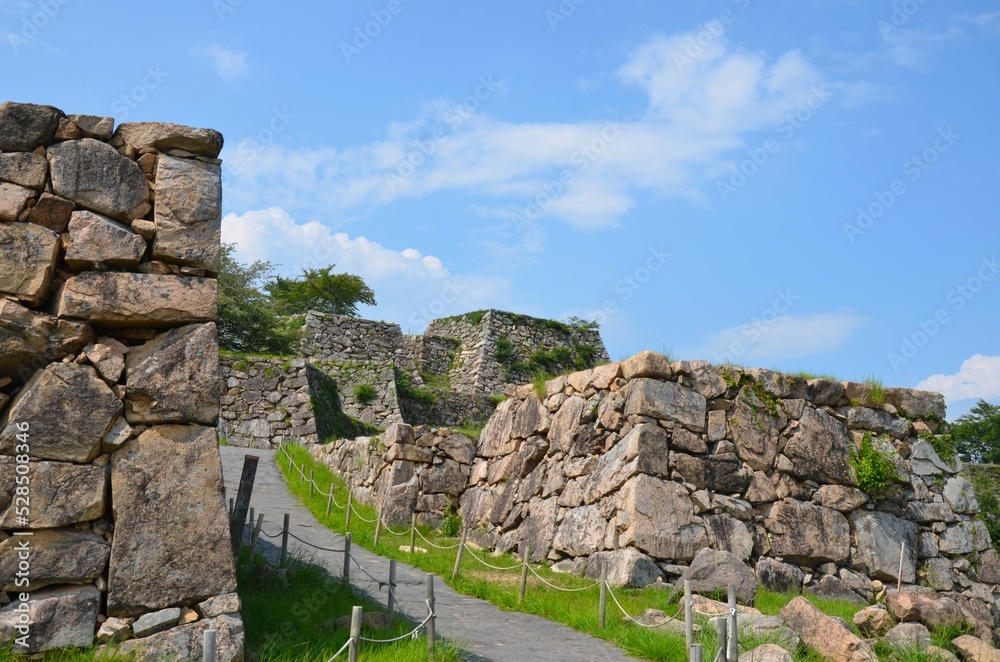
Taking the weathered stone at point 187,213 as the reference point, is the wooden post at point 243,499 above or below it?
below

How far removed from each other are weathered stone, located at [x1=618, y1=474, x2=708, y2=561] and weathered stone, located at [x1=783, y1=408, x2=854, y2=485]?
2150mm

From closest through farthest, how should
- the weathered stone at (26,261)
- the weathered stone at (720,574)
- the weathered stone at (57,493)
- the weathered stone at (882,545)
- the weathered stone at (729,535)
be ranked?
the weathered stone at (57,493), the weathered stone at (26,261), the weathered stone at (720,574), the weathered stone at (729,535), the weathered stone at (882,545)

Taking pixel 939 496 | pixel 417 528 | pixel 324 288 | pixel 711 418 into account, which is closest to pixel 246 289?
pixel 324 288

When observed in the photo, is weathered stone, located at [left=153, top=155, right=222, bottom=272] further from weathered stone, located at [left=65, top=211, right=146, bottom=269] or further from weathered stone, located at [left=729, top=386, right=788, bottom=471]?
weathered stone, located at [left=729, top=386, right=788, bottom=471]

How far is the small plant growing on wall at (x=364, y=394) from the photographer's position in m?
25.0

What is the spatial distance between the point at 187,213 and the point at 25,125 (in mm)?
1251

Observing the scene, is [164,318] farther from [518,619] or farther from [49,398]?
[518,619]

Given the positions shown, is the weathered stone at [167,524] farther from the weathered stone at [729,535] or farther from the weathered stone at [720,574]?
the weathered stone at [729,535]

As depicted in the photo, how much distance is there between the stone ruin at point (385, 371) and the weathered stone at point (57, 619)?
16231 millimetres

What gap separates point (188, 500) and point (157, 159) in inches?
99.1

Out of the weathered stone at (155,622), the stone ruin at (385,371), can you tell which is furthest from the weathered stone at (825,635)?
the stone ruin at (385,371)

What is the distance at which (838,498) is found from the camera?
12453 mm

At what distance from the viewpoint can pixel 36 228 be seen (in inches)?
241

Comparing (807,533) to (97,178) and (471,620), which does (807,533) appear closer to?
(471,620)
